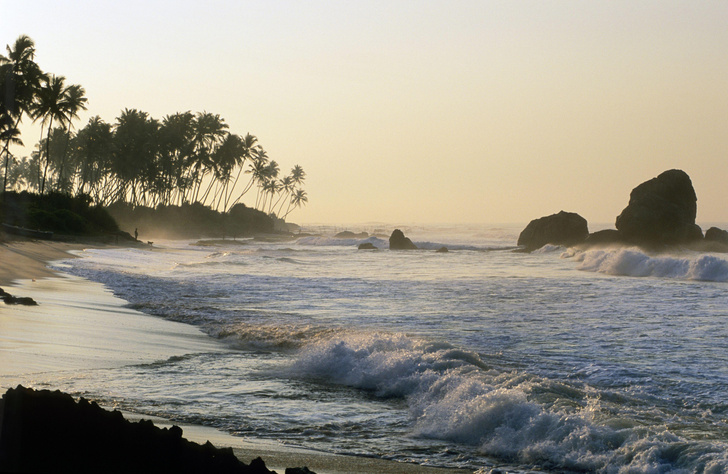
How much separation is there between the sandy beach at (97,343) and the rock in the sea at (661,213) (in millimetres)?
40191

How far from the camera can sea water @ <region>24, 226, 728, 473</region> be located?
548 cm

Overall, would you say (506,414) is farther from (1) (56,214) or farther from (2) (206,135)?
(2) (206,135)

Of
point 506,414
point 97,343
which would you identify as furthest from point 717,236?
point 97,343

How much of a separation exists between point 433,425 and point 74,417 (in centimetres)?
346

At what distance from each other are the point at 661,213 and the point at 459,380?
44.6 m

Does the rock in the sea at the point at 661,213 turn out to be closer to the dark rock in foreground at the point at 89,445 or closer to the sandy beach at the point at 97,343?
the sandy beach at the point at 97,343

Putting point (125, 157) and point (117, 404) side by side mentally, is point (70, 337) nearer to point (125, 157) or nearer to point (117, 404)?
point (117, 404)

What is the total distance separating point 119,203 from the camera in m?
88.1

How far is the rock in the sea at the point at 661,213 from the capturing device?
4694 cm

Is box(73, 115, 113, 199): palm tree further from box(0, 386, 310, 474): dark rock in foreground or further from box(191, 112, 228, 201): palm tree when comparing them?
box(0, 386, 310, 474): dark rock in foreground

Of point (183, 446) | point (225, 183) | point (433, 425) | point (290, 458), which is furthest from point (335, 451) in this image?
point (225, 183)

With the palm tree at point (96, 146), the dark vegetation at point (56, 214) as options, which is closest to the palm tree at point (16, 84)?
the dark vegetation at point (56, 214)

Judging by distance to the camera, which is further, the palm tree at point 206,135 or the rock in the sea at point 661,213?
the palm tree at point 206,135

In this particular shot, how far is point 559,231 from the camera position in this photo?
A: 55000 mm
